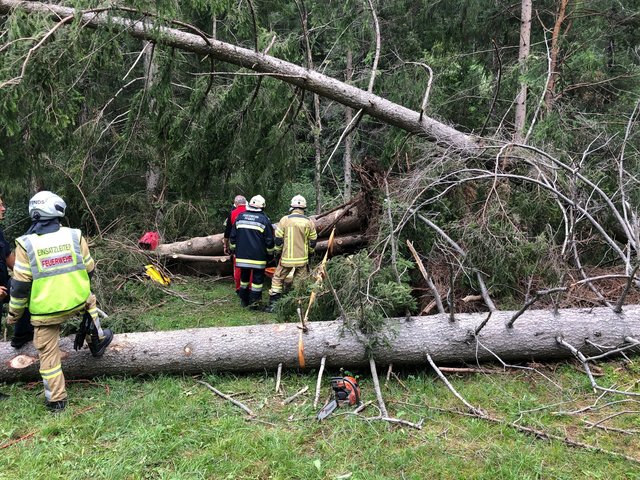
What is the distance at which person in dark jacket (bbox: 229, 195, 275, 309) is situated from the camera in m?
6.95

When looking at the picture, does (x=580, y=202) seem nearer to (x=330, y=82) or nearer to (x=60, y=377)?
(x=330, y=82)

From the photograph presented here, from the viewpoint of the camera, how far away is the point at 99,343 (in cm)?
429

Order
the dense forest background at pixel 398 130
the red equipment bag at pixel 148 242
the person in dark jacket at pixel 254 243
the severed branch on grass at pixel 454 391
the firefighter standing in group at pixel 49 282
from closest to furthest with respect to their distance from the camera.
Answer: the severed branch on grass at pixel 454 391 → the firefighter standing in group at pixel 49 282 → the dense forest background at pixel 398 130 → the person in dark jacket at pixel 254 243 → the red equipment bag at pixel 148 242

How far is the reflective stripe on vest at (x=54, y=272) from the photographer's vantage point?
3.82 metres

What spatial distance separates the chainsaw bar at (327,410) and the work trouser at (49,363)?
7.32 feet

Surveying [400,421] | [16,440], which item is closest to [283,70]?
[400,421]

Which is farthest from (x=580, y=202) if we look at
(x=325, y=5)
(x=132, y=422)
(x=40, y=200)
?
(x=325, y=5)

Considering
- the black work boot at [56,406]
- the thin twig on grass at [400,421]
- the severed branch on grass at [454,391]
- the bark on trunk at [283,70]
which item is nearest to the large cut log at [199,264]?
the bark on trunk at [283,70]

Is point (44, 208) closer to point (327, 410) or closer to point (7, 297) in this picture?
point (7, 297)

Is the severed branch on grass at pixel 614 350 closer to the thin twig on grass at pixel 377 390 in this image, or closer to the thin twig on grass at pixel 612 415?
the thin twig on grass at pixel 612 415

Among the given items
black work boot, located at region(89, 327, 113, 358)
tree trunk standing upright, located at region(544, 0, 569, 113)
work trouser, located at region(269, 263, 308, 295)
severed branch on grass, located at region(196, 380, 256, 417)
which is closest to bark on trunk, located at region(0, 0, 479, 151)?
tree trunk standing upright, located at region(544, 0, 569, 113)

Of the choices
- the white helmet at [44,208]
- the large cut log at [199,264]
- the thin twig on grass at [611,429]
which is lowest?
the large cut log at [199,264]

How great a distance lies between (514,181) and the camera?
5.54 meters

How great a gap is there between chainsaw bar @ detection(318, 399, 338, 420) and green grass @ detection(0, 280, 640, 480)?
0.16 feet
